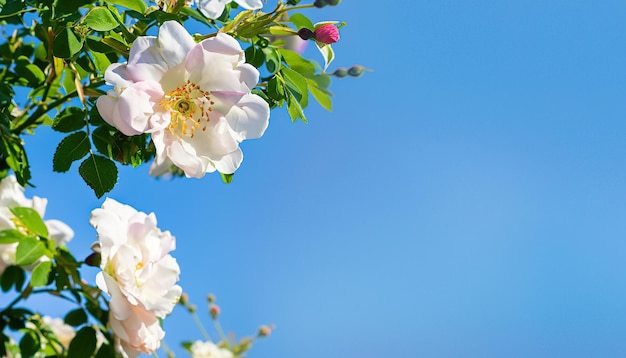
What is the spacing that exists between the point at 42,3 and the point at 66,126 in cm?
15

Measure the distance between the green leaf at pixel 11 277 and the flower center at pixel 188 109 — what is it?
1.87 feet

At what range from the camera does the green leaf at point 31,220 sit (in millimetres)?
997

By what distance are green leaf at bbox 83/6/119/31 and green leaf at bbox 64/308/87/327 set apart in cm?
58

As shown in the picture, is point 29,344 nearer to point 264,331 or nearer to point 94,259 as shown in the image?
point 94,259

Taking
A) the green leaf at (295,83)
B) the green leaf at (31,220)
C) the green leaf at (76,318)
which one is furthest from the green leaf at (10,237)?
the green leaf at (295,83)

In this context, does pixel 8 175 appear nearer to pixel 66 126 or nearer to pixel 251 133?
pixel 66 126

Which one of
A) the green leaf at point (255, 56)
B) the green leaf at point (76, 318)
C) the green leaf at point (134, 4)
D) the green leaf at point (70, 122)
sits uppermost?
the green leaf at point (255, 56)

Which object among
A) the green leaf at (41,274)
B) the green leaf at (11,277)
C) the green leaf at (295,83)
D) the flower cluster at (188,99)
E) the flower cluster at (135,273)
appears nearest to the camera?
the flower cluster at (188,99)

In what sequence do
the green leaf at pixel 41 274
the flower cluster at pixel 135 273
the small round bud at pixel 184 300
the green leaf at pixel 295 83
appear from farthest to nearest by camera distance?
the small round bud at pixel 184 300, the green leaf at pixel 41 274, the flower cluster at pixel 135 273, the green leaf at pixel 295 83

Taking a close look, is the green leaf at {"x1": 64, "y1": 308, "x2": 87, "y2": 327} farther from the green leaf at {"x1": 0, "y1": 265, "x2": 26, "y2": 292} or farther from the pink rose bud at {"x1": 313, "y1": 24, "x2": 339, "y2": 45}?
the pink rose bud at {"x1": 313, "y1": 24, "x2": 339, "y2": 45}

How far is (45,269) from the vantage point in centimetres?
102

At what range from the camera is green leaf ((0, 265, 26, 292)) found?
110 cm

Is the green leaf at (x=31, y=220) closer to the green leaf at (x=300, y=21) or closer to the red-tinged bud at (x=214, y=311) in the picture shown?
the green leaf at (x=300, y=21)

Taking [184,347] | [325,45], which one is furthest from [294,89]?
[184,347]
